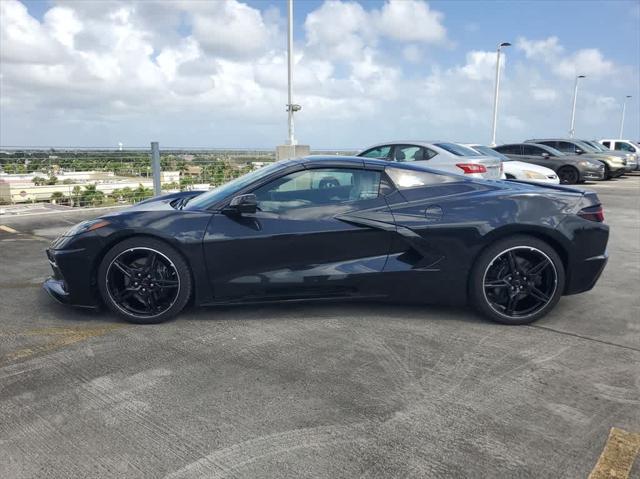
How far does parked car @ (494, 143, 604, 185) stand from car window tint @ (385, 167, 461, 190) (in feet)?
51.9

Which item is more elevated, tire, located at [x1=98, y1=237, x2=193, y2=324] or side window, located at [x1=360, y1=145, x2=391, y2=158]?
side window, located at [x1=360, y1=145, x2=391, y2=158]

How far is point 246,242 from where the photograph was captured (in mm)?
3768

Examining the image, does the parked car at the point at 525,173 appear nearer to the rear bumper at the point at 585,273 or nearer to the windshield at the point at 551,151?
the windshield at the point at 551,151

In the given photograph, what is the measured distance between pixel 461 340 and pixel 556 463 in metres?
1.39

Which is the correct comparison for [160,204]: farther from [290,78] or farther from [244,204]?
[290,78]

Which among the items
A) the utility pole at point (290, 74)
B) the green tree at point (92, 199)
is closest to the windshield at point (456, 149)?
the utility pole at point (290, 74)

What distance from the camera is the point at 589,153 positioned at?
2048 centimetres

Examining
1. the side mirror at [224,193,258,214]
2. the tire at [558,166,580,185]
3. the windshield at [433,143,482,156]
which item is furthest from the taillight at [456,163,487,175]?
the tire at [558,166,580,185]

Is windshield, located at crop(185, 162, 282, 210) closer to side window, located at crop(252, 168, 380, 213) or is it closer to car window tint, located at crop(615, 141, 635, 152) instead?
side window, located at crop(252, 168, 380, 213)

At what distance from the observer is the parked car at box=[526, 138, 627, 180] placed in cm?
2000

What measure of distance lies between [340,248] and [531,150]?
56.7 ft

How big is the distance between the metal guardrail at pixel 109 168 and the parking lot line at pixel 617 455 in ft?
27.3

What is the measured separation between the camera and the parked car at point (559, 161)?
18234 millimetres

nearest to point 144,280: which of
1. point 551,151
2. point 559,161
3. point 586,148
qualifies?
point 559,161
